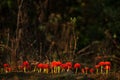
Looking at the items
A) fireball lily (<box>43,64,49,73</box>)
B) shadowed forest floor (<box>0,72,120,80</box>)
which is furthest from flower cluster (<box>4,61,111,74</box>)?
shadowed forest floor (<box>0,72,120,80</box>)

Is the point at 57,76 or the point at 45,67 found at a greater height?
the point at 45,67

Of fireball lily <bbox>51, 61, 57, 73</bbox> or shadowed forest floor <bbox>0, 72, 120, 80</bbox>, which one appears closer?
shadowed forest floor <bbox>0, 72, 120, 80</bbox>

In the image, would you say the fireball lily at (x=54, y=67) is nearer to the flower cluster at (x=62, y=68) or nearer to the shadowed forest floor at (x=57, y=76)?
the flower cluster at (x=62, y=68)

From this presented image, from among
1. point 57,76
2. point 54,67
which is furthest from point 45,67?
point 57,76

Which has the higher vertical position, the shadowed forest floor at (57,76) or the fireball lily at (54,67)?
the fireball lily at (54,67)

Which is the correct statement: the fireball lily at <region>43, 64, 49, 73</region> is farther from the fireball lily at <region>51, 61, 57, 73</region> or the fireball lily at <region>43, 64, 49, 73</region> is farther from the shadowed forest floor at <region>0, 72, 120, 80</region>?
the shadowed forest floor at <region>0, 72, 120, 80</region>

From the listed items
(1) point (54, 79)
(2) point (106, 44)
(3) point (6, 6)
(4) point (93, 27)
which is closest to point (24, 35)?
(2) point (106, 44)

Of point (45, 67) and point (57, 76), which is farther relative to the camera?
point (45, 67)

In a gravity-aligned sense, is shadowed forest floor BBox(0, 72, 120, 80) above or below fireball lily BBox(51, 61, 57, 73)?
below

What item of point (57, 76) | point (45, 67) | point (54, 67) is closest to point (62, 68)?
point (54, 67)

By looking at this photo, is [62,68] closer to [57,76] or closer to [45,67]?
[45,67]

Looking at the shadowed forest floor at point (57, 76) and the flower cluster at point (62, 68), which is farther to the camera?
the flower cluster at point (62, 68)

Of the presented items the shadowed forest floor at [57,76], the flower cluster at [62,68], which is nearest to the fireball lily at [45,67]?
the flower cluster at [62,68]

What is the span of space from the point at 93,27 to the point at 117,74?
19.8 feet
